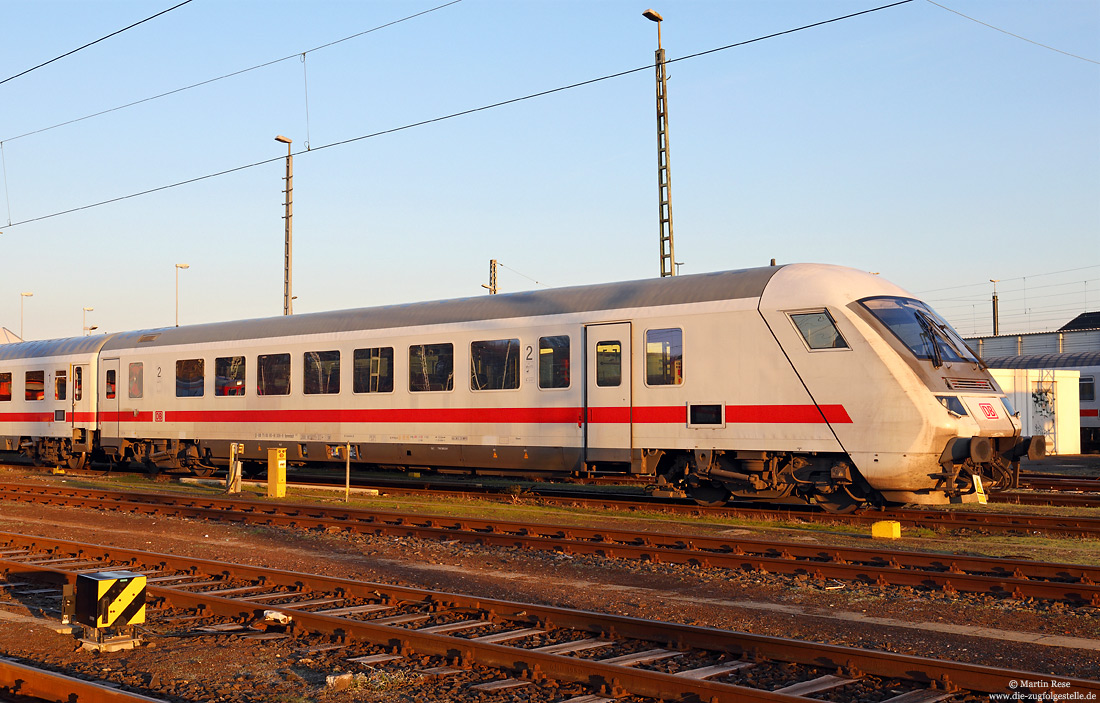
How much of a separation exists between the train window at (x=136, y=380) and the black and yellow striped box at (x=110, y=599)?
57.9ft

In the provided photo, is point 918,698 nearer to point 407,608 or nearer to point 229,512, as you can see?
point 407,608

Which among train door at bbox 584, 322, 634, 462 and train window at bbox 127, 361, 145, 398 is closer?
train door at bbox 584, 322, 634, 462

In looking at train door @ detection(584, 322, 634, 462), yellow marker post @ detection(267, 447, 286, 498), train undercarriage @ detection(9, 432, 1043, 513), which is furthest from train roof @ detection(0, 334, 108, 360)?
train door @ detection(584, 322, 634, 462)

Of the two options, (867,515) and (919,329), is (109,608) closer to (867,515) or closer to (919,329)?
(919,329)

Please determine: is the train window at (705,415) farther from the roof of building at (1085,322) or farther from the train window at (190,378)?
the roof of building at (1085,322)

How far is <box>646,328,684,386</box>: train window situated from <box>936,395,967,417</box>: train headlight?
3725 mm

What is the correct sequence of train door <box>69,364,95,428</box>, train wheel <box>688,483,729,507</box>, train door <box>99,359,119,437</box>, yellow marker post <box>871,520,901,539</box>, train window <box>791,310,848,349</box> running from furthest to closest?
train door <box>69,364,95,428</box> → train door <box>99,359,119,437</box> → train wheel <box>688,483,729,507</box> → train window <box>791,310,848,349</box> → yellow marker post <box>871,520,901,539</box>

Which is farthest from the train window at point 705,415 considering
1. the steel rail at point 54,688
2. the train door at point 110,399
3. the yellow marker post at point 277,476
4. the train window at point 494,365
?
the train door at point 110,399

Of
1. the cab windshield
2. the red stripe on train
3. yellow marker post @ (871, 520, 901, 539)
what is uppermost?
the cab windshield

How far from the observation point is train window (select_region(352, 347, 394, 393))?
18.9 metres

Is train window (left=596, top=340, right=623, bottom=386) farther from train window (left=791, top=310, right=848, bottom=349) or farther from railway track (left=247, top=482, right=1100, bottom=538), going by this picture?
train window (left=791, top=310, right=848, bottom=349)

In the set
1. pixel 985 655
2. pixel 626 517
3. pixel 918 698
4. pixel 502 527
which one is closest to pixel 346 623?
pixel 918 698

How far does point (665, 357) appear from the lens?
14992 mm

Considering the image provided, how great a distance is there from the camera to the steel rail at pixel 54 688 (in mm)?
5570
